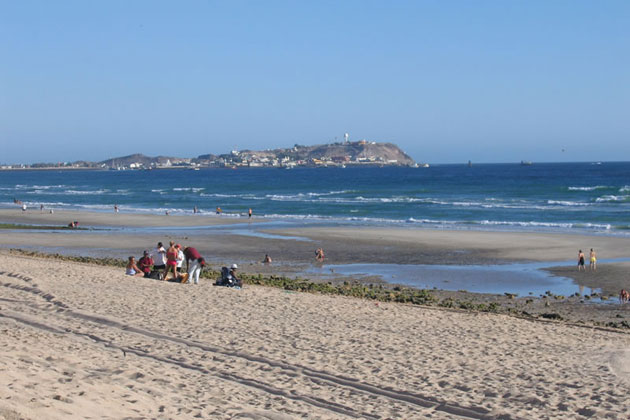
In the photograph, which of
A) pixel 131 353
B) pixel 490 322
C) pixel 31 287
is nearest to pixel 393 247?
pixel 490 322

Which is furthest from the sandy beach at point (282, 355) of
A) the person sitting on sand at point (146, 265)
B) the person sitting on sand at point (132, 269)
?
the person sitting on sand at point (146, 265)

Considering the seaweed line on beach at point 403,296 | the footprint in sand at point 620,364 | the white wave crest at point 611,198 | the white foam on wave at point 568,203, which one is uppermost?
the white wave crest at point 611,198

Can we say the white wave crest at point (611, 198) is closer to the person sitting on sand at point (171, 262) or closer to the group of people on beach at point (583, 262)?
the group of people on beach at point (583, 262)

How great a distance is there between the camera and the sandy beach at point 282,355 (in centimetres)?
780

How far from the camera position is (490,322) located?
46.4 feet

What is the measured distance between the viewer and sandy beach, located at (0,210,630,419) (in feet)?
25.6

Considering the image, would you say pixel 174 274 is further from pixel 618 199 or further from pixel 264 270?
pixel 618 199

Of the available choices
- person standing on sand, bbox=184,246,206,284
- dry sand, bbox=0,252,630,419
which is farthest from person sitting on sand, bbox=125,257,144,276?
dry sand, bbox=0,252,630,419

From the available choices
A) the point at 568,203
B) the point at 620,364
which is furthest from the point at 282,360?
the point at 568,203

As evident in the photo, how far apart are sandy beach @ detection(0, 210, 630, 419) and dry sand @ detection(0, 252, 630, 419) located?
0.03m

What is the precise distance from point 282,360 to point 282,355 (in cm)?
28

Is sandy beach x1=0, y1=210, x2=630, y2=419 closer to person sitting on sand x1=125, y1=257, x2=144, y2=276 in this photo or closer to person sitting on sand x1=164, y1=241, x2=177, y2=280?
person sitting on sand x1=125, y1=257, x2=144, y2=276

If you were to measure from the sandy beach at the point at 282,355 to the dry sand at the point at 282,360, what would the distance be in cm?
3

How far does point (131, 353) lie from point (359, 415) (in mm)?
3885
